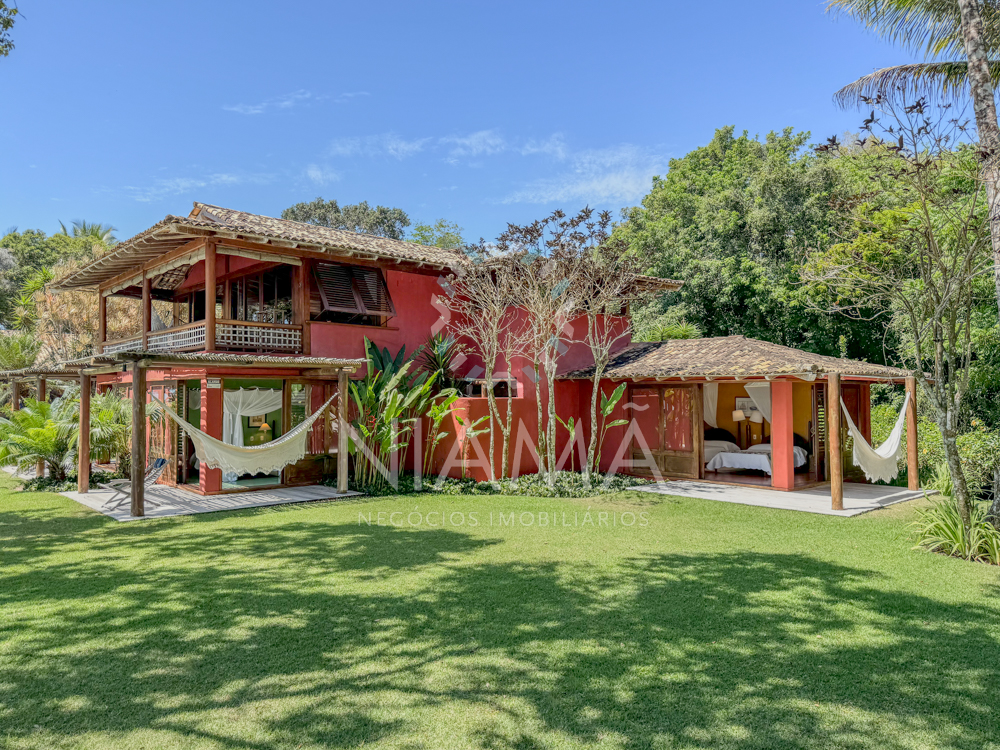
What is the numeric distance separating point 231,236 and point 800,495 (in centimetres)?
1102

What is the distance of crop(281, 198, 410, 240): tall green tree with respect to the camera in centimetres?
3859

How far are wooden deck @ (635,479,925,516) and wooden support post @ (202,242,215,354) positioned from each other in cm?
852

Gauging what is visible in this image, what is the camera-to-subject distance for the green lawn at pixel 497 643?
310cm

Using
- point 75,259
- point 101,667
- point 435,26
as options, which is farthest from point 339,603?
point 75,259

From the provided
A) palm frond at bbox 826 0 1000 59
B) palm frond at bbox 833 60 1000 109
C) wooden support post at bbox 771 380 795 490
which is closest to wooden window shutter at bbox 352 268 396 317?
wooden support post at bbox 771 380 795 490

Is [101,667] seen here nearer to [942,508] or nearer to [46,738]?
[46,738]

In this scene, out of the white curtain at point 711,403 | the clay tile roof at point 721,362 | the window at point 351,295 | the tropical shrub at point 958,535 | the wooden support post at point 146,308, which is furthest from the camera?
the white curtain at point 711,403

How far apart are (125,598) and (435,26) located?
13.0 m

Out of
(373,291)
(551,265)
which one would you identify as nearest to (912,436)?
(551,265)

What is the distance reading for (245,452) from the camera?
30.6ft

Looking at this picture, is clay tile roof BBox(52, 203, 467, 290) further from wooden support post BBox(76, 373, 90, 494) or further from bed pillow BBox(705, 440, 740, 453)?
bed pillow BBox(705, 440, 740, 453)

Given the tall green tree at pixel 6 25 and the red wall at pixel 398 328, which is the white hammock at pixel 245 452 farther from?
the tall green tree at pixel 6 25

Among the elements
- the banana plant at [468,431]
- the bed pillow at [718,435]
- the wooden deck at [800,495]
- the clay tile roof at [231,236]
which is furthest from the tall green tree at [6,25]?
the bed pillow at [718,435]

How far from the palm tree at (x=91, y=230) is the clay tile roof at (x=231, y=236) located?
590 inches
